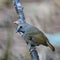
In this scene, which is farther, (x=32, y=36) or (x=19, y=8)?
(x=32, y=36)

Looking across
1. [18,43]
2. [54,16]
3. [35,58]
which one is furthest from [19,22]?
[54,16]

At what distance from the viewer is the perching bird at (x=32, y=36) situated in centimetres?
192

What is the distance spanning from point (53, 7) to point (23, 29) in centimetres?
339

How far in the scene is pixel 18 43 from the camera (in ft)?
13.9

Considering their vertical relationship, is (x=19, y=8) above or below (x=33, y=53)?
above

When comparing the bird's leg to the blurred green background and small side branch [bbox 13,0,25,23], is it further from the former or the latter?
the blurred green background

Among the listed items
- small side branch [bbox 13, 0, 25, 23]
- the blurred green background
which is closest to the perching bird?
small side branch [bbox 13, 0, 25, 23]

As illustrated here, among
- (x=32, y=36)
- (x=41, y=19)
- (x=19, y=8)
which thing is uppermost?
(x=19, y=8)

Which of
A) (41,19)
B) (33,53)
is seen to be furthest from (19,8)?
(41,19)

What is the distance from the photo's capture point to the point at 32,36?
6.86 ft

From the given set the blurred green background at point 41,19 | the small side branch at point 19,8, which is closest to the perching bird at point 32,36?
the small side branch at point 19,8

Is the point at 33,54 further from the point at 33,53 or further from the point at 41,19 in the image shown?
the point at 41,19

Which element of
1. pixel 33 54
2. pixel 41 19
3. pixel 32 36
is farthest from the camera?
pixel 41 19

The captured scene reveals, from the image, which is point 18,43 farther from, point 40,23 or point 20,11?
point 20,11
